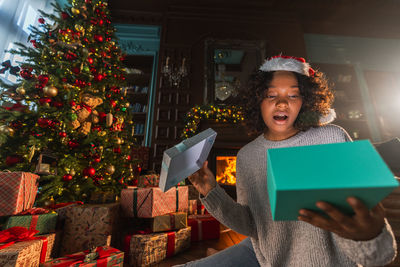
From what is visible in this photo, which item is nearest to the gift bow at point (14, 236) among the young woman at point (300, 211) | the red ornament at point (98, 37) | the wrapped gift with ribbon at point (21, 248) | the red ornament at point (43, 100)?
the wrapped gift with ribbon at point (21, 248)

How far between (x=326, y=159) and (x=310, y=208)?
0.35ft

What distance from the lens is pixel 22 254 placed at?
80cm

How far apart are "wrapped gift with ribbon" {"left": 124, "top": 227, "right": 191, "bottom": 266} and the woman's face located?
109 cm

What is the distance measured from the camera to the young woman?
378 mm

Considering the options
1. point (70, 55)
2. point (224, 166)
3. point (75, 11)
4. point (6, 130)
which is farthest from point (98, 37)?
point (224, 166)

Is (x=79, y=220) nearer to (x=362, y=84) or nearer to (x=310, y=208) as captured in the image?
(x=310, y=208)

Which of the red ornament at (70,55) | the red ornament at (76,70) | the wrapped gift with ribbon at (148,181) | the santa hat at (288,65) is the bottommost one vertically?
the wrapped gift with ribbon at (148,181)

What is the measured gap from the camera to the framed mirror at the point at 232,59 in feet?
11.9

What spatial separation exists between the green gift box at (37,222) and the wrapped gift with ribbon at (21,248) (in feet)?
0.33

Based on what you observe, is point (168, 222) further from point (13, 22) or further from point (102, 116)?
point (13, 22)

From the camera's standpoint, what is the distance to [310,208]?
0.36 meters

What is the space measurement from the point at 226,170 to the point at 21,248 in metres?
2.67

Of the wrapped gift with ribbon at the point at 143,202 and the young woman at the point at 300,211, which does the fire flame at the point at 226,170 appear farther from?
the young woman at the point at 300,211

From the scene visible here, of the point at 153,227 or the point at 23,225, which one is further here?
the point at 153,227
